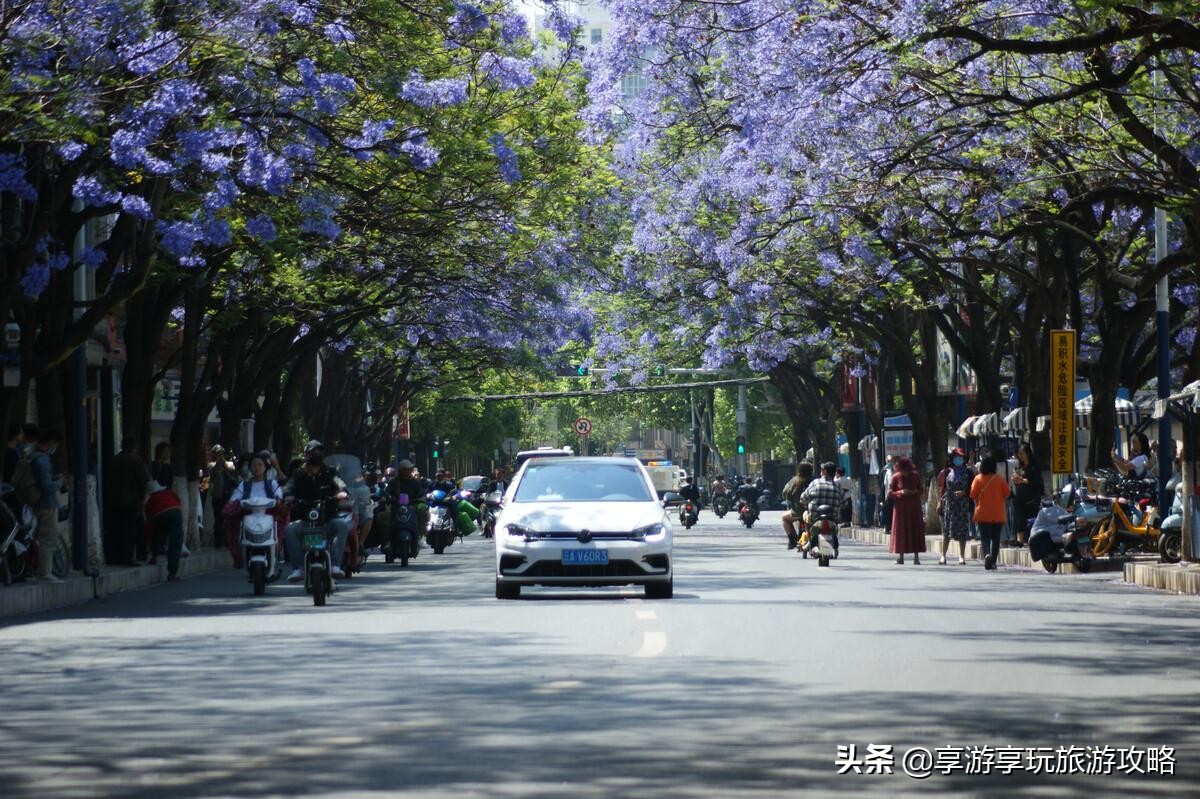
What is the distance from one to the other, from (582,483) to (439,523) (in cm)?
1890

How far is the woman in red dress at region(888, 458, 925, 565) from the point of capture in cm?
3356

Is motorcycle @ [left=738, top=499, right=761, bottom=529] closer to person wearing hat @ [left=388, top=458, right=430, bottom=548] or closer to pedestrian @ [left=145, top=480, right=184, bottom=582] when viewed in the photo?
person wearing hat @ [left=388, top=458, right=430, bottom=548]

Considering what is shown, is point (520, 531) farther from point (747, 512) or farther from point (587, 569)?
point (747, 512)

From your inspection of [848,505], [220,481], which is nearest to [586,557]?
[220,481]

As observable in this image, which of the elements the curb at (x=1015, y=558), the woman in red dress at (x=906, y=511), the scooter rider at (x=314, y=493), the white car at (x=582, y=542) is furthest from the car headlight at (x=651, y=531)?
the woman in red dress at (x=906, y=511)

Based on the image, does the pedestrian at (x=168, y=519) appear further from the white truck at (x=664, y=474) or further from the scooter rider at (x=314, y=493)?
the white truck at (x=664, y=474)

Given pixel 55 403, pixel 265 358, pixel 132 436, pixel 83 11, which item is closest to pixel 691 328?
pixel 265 358

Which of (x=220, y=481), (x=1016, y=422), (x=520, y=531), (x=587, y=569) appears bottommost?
(x=587, y=569)

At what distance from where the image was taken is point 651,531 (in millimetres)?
21266

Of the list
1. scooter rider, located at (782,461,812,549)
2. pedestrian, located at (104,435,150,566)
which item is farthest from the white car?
scooter rider, located at (782,461,812,549)

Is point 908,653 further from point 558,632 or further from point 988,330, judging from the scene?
point 988,330

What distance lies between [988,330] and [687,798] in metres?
36.2

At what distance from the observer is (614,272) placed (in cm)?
4769

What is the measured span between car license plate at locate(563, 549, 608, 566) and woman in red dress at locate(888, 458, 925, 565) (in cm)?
1320
